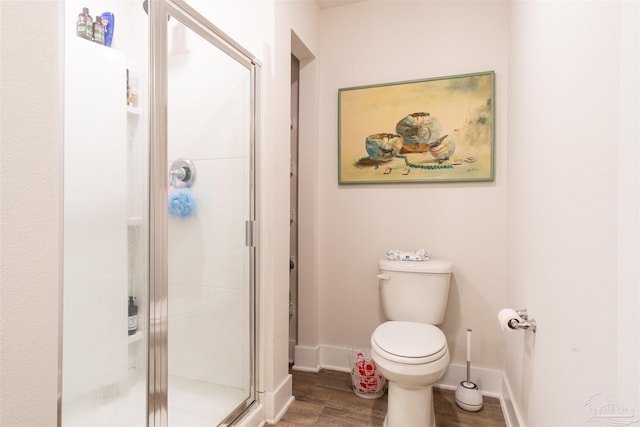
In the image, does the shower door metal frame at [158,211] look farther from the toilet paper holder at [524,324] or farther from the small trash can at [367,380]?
the toilet paper holder at [524,324]

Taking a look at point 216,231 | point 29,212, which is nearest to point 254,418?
point 216,231

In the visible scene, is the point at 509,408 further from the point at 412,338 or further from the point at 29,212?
the point at 29,212

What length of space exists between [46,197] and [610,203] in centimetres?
116

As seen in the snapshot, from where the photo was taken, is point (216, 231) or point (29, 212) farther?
point (216, 231)

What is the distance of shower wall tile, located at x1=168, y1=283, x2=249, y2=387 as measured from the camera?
4.46 ft

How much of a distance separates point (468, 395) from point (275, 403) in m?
1.03

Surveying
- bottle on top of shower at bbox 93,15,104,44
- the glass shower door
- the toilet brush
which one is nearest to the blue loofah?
the glass shower door

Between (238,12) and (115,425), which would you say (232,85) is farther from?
(115,425)

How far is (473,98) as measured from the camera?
2.01 meters

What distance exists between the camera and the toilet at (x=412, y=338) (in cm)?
144

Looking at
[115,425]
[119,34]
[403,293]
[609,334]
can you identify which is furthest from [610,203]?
[119,34]

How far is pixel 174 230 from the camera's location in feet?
4.32

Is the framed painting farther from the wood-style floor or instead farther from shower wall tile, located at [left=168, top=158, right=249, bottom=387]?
the wood-style floor

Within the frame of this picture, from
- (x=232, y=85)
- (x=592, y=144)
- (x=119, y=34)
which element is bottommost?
(x=592, y=144)
